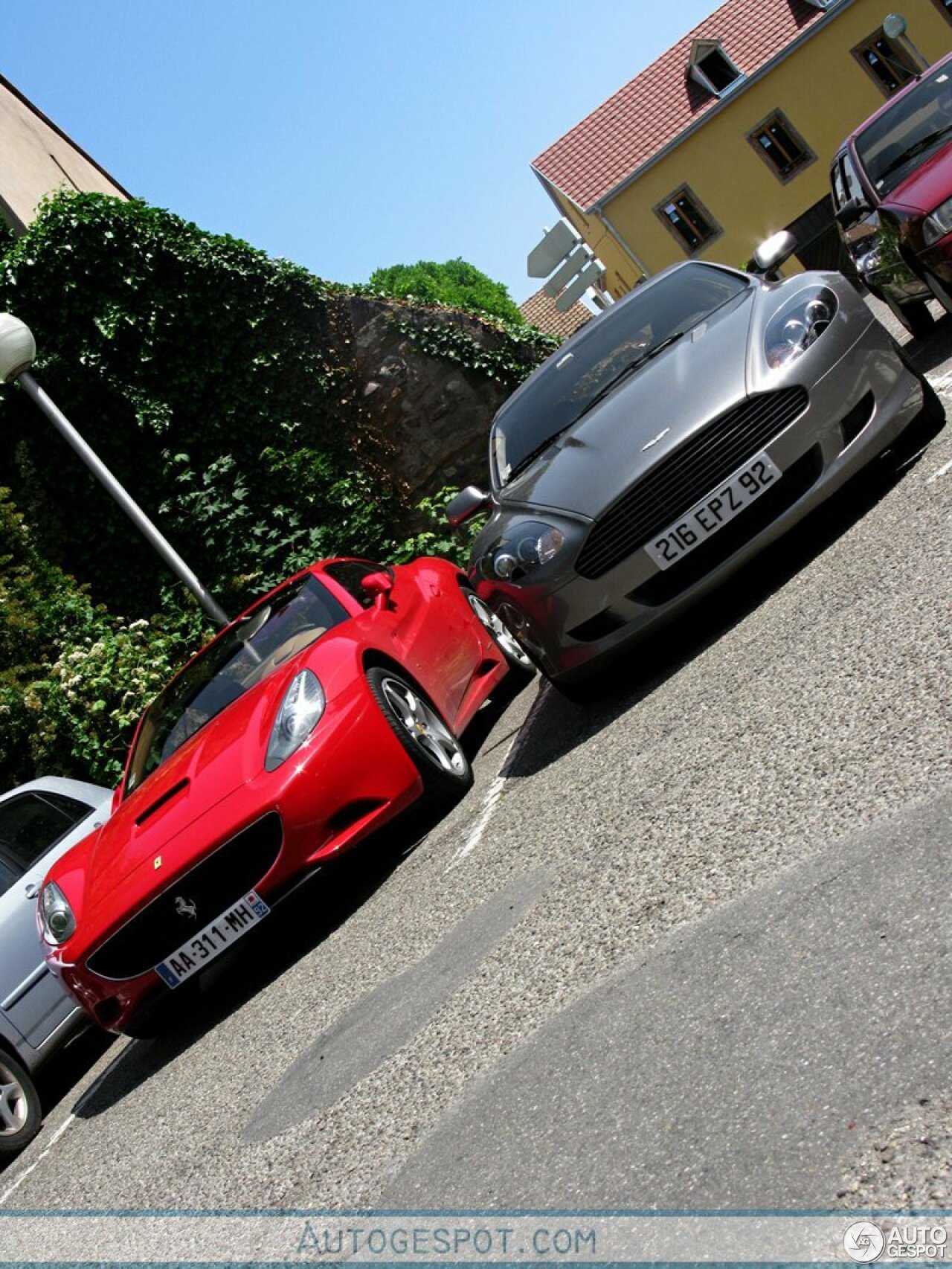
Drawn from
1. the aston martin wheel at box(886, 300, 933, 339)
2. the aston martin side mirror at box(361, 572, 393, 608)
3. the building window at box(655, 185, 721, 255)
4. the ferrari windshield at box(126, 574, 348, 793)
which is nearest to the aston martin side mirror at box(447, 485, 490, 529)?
the aston martin side mirror at box(361, 572, 393, 608)

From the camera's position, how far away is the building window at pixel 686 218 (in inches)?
1615

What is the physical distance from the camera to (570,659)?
6.36m

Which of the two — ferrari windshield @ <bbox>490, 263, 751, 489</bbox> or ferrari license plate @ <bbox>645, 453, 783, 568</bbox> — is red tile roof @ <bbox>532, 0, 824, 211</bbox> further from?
ferrari license plate @ <bbox>645, 453, 783, 568</bbox>

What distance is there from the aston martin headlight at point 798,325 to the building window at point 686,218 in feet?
118

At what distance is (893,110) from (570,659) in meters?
6.52

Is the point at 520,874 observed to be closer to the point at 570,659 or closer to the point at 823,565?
the point at 570,659

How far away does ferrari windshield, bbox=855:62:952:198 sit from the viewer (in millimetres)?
9773

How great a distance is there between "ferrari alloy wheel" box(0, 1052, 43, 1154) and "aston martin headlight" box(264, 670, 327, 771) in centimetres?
210

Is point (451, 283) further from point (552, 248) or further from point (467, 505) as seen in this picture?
point (467, 505)

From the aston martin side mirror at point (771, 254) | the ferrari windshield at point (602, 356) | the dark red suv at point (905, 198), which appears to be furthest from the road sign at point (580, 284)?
the aston martin side mirror at point (771, 254)

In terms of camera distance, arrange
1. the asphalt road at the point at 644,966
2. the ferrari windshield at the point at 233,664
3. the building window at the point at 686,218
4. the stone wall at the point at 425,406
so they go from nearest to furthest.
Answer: the asphalt road at the point at 644,966 < the ferrari windshield at the point at 233,664 < the stone wall at the point at 425,406 < the building window at the point at 686,218

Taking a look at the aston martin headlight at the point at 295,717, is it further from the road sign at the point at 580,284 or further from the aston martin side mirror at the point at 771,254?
the road sign at the point at 580,284

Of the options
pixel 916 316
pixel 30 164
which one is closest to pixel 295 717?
pixel 916 316

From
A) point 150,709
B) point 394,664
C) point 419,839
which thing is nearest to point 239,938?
point 419,839
